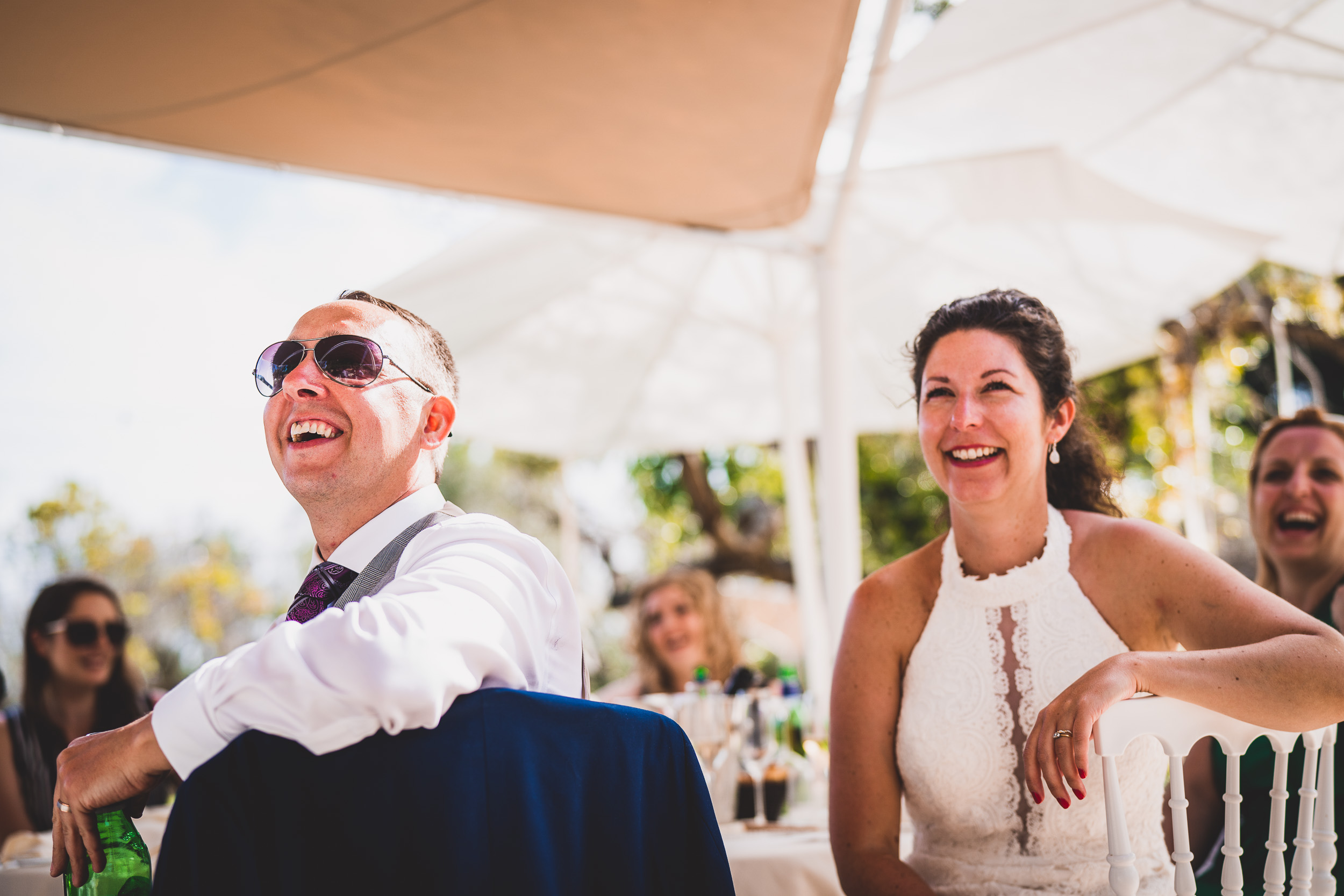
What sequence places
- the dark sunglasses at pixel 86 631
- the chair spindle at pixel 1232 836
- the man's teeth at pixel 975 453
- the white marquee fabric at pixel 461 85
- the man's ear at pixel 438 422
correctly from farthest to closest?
the dark sunglasses at pixel 86 631, the white marquee fabric at pixel 461 85, the man's teeth at pixel 975 453, the man's ear at pixel 438 422, the chair spindle at pixel 1232 836

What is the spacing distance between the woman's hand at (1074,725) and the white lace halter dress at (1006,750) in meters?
0.41

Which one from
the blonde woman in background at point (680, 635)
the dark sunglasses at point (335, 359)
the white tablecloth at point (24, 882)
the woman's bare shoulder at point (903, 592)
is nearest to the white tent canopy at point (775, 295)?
the blonde woman in background at point (680, 635)

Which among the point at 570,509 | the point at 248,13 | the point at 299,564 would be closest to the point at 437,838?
the point at 248,13

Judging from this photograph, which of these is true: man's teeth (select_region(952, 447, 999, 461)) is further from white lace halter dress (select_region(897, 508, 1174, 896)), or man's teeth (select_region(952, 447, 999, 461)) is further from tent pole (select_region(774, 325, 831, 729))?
tent pole (select_region(774, 325, 831, 729))

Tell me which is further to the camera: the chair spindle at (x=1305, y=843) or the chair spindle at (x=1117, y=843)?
the chair spindle at (x=1305, y=843)

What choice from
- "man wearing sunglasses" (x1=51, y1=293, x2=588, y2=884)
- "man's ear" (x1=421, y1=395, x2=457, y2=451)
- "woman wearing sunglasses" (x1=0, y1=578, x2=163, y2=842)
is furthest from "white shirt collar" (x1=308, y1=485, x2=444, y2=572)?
"woman wearing sunglasses" (x1=0, y1=578, x2=163, y2=842)

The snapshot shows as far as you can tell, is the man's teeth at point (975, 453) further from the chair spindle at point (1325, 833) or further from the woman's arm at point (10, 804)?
the woman's arm at point (10, 804)

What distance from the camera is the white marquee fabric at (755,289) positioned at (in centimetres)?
493

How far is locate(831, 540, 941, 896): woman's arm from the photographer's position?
82.6 inches

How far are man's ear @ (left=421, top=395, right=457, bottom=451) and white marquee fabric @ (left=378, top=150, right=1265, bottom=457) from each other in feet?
7.66

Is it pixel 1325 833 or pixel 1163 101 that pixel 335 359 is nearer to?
pixel 1325 833

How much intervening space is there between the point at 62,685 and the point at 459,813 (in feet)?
12.3

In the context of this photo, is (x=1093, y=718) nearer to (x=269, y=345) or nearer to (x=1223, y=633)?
(x=1223, y=633)

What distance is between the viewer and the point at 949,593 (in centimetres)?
233
